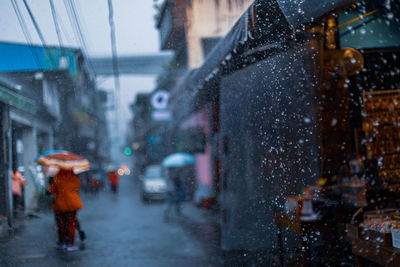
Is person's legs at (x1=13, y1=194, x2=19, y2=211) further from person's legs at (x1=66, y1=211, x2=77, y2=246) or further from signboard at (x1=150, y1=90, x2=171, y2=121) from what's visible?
signboard at (x1=150, y1=90, x2=171, y2=121)

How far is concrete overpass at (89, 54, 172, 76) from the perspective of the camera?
1022 cm

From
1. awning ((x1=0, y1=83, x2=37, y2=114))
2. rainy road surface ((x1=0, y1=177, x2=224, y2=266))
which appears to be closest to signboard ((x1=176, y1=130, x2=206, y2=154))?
rainy road surface ((x1=0, y1=177, x2=224, y2=266))

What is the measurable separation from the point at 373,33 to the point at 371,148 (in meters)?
1.57

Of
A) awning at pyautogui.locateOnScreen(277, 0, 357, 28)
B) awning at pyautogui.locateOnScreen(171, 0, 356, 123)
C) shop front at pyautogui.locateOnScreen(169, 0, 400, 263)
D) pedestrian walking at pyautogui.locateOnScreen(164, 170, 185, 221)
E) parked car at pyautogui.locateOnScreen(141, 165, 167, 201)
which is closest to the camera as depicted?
awning at pyautogui.locateOnScreen(277, 0, 357, 28)

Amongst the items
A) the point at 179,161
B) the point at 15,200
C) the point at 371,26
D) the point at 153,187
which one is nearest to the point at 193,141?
the point at 179,161

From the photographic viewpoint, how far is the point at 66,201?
621 centimetres

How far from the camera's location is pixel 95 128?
33531mm

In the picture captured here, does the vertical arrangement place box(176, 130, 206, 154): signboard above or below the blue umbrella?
above

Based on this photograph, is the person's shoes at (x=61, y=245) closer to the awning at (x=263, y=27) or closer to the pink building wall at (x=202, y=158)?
the awning at (x=263, y=27)

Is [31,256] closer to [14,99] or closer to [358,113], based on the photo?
[14,99]

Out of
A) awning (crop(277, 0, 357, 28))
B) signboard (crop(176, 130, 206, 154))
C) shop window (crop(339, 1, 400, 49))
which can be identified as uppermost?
shop window (crop(339, 1, 400, 49))

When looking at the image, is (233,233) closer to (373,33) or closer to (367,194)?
(367,194)

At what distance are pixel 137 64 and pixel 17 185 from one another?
7.38m

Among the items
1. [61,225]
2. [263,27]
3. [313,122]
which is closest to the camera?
[263,27]
